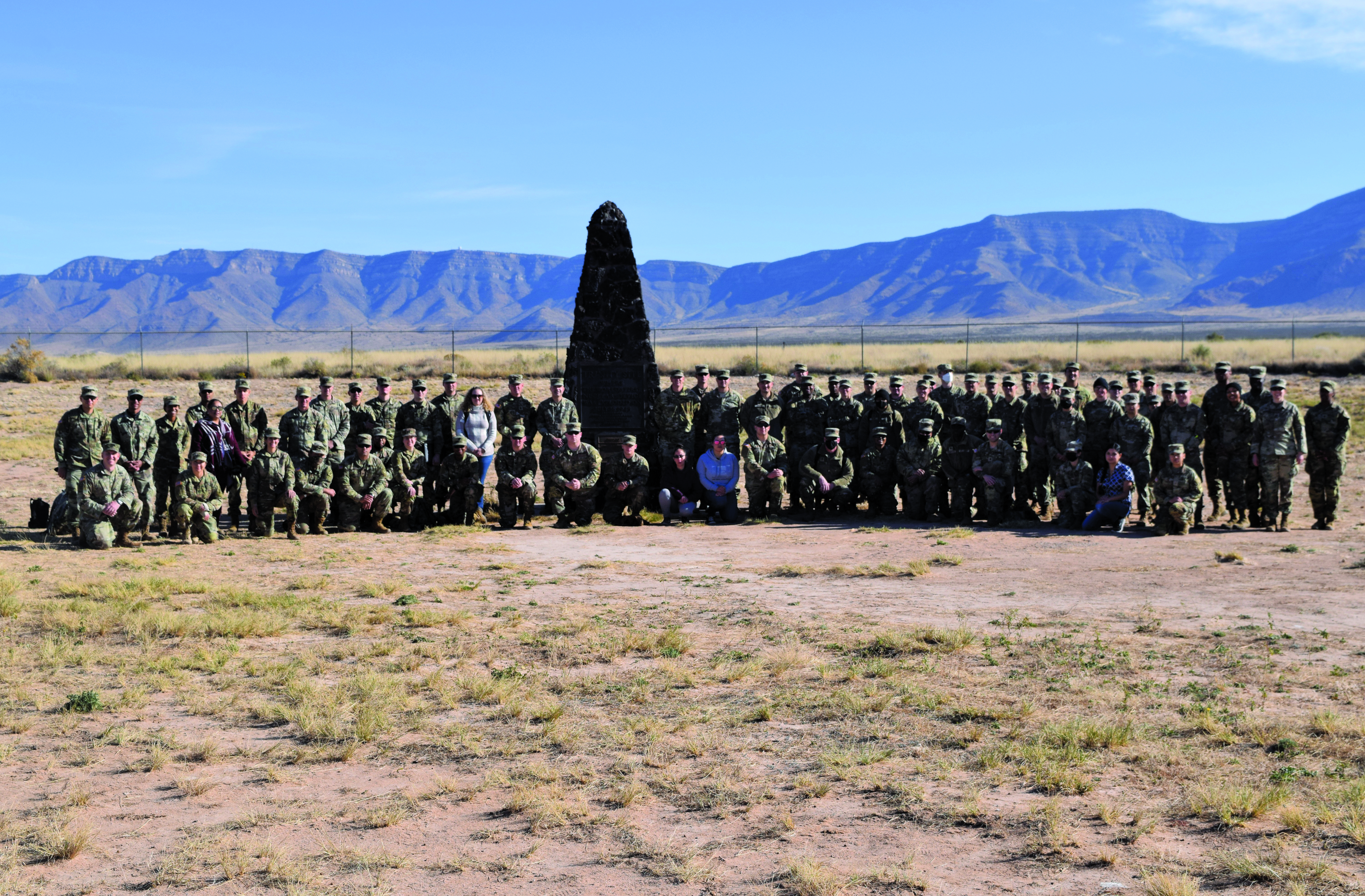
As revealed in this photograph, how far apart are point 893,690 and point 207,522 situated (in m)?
9.12

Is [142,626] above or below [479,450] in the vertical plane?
below

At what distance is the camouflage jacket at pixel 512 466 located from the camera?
51.2 feet

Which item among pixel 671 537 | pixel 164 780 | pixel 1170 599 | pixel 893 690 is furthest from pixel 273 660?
pixel 1170 599

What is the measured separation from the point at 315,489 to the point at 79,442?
265 centimetres

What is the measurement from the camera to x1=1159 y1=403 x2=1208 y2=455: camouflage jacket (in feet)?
49.5

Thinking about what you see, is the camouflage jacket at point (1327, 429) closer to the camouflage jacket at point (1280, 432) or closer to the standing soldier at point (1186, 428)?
the camouflage jacket at point (1280, 432)

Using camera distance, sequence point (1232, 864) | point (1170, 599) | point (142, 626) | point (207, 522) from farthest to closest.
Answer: point (207, 522), point (1170, 599), point (142, 626), point (1232, 864)

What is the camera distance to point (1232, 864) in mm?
5578

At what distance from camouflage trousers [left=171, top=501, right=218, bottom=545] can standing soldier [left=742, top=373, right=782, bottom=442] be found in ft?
19.6

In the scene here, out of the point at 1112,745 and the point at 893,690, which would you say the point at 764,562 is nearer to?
the point at 893,690

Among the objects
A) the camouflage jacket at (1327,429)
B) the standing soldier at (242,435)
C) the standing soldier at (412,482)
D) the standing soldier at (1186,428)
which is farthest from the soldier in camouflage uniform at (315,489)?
the camouflage jacket at (1327,429)

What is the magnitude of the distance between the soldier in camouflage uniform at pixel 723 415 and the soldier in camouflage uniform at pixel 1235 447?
619cm

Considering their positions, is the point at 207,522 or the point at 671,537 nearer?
the point at 207,522

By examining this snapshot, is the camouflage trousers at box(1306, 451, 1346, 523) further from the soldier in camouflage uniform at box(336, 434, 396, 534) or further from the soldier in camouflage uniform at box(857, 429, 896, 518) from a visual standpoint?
the soldier in camouflage uniform at box(336, 434, 396, 534)
